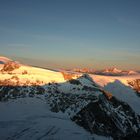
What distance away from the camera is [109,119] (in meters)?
94.8

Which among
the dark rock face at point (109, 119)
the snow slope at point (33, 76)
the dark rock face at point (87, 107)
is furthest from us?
the snow slope at point (33, 76)

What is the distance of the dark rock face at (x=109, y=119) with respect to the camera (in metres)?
87.8

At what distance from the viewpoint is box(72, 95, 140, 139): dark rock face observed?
87.8 meters

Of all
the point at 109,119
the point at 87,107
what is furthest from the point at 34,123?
the point at 109,119

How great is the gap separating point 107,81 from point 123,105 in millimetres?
29781

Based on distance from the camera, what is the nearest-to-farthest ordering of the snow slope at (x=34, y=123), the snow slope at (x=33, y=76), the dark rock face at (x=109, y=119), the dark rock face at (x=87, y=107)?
the snow slope at (x=34, y=123) < the dark rock face at (x=109, y=119) < the dark rock face at (x=87, y=107) < the snow slope at (x=33, y=76)

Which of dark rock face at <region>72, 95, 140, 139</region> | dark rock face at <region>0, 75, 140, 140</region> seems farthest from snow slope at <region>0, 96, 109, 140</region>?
dark rock face at <region>72, 95, 140, 139</region>

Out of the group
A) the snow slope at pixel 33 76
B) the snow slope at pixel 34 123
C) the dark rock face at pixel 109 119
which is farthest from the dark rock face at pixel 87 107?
the snow slope at pixel 33 76

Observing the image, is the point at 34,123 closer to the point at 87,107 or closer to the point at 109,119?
the point at 87,107

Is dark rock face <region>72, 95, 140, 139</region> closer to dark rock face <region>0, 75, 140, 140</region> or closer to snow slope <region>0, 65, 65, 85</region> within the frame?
dark rock face <region>0, 75, 140, 140</region>

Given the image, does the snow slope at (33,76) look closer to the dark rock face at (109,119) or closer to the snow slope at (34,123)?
the snow slope at (34,123)

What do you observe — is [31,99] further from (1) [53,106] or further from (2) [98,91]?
(2) [98,91]

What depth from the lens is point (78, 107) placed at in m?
93.2

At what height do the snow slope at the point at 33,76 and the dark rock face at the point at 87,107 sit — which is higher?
the snow slope at the point at 33,76
